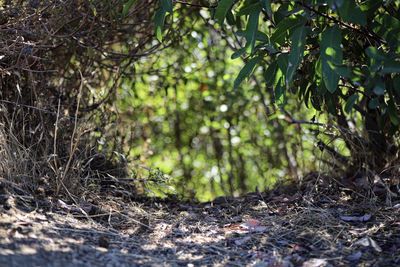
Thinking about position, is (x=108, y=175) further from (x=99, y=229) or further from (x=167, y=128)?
(x=167, y=128)

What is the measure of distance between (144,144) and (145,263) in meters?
3.44

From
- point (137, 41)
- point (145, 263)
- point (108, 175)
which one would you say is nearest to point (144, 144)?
point (137, 41)

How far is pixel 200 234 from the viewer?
3.46 m

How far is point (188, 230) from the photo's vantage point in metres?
3.52

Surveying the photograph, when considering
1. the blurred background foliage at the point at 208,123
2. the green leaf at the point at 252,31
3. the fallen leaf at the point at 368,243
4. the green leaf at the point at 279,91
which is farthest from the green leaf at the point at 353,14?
the blurred background foliage at the point at 208,123

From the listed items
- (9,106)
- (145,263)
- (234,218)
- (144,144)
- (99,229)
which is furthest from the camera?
(144,144)

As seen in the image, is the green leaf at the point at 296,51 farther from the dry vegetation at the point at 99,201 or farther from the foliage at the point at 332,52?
the dry vegetation at the point at 99,201

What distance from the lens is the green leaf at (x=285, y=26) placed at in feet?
10.5

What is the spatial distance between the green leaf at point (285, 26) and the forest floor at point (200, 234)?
104 cm

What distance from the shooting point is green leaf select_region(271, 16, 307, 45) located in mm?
3193

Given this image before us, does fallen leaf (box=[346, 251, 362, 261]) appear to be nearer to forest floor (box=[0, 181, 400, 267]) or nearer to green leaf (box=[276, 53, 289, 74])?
forest floor (box=[0, 181, 400, 267])

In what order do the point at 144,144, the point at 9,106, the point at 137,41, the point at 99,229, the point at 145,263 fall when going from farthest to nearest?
the point at 144,144
the point at 137,41
the point at 9,106
the point at 99,229
the point at 145,263

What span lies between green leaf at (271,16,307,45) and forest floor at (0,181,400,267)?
40.9 inches

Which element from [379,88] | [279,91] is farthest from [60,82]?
[379,88]
